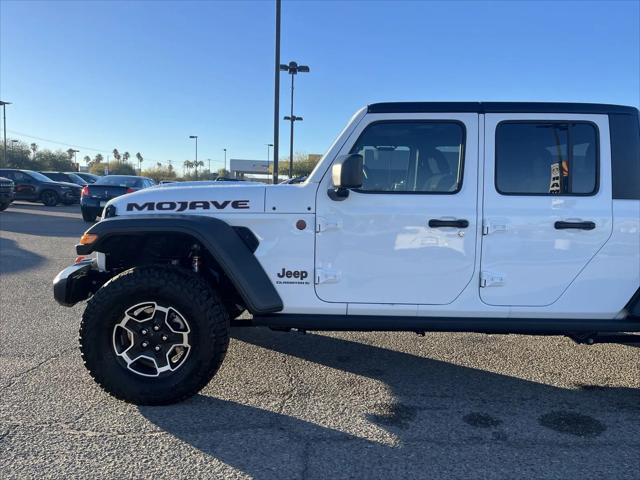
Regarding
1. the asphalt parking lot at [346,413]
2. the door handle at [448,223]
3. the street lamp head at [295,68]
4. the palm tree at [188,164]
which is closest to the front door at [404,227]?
the door handle at [448,223]

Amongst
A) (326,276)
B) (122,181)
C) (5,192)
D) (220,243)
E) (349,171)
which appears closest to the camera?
(349,171)

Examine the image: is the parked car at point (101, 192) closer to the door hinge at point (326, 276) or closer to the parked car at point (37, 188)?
the parked car at point (37, 188)

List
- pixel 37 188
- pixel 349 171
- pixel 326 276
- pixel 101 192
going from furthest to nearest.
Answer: pixel 37 188
pixel 101 192
pixel 326 276
pixel 349 171

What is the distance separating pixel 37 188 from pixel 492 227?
21128 millimetres

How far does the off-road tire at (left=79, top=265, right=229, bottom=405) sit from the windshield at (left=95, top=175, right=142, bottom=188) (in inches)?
408

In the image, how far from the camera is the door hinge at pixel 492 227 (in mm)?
3238

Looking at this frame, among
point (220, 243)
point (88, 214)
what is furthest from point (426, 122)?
point (88, 214)

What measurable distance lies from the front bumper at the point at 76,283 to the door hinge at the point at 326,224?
68.1 inches

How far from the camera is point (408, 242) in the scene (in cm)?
325

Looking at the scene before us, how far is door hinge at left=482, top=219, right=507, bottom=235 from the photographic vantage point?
324 cm

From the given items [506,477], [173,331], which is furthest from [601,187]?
[173,331]

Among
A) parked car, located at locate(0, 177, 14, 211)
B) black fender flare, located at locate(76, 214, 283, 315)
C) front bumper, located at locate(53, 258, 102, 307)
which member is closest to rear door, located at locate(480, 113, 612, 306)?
black fender flare, located at locate(76, 214, 283, 315)

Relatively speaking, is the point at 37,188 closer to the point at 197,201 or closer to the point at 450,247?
the point at 197,201

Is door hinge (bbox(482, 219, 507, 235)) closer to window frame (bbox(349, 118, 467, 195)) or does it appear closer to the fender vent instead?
window frame (bbox(349, 118, 467, 195))
